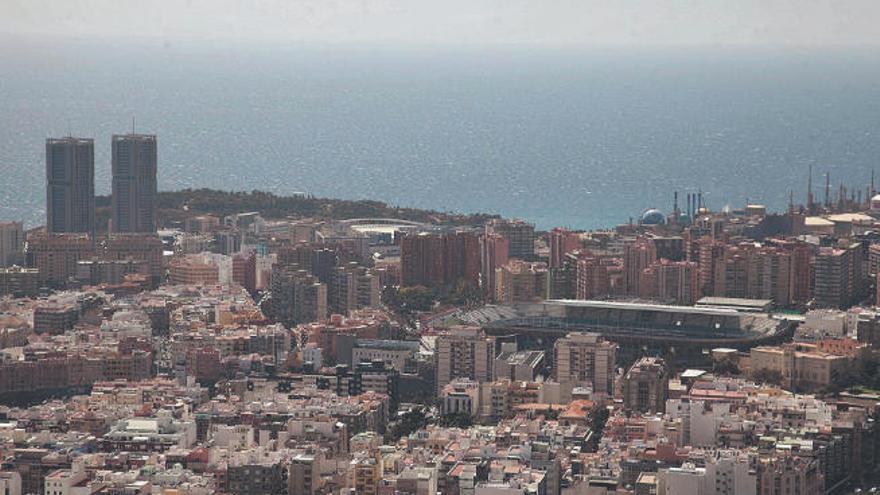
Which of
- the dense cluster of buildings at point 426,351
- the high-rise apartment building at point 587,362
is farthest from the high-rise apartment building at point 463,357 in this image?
the high-rise apartment building at point 587,362

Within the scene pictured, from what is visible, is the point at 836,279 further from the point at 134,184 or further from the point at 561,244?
the point at 134,184

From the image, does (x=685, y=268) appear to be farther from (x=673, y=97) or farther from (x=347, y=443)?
(x=673, y=97)

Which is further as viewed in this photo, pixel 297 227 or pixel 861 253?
pixel 297 227

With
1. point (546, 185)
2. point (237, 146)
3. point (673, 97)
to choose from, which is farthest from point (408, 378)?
point (673, 97)

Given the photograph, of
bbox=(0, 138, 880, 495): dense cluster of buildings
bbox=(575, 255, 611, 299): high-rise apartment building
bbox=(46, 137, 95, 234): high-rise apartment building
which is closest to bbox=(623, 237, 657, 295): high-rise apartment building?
bbox=(0, 138, 880, 495): dense cluster of buildings

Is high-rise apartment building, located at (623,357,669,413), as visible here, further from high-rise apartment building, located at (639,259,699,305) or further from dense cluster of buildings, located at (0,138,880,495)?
high-rise apartment building, located at (639,259,699,305)

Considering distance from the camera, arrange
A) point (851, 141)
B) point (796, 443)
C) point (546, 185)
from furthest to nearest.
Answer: point (851, 141) < point (546, 185) < point (796, 443)

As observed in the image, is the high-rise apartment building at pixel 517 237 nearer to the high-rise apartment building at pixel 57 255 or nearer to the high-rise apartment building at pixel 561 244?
the high-rise apartment building at pixel 561 244
